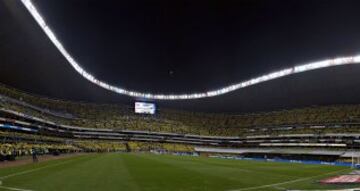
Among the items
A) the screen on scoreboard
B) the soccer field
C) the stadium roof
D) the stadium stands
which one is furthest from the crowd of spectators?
the soccer field

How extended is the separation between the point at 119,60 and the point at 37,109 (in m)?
31.6

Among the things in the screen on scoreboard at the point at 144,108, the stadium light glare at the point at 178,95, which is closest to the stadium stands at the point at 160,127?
the screen on scoreboard at the point at 144,108

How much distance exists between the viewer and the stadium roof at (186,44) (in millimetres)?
42094

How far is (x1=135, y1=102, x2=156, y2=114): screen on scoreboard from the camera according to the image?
11346 centimetres

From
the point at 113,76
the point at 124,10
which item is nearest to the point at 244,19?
the point at 124,10

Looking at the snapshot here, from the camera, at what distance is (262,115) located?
4311 inches

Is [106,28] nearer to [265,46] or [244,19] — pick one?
[244,19]

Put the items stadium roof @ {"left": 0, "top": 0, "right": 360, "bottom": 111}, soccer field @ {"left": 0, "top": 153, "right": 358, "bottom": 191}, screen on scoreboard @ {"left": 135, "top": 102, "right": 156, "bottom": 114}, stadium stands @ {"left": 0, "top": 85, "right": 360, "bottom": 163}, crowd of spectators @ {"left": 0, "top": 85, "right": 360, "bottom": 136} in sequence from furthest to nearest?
screen on scoreboard @ {"left": 135, "top": 102, "right": 156, "bottom": 114}, crowd of spectators @ {"left": 0, "top": 85, "right": 360, "bottom": 136}, stadium stands @ {"left": 0, "top": 85, "right": 360, "bottom": 163}, stadium roof @ {"left": 0, "top": 0, "right": 360, "bottom": 111}, soccer field @ {"left": 0, "top": 153, "right": 358, "bottom": 191}

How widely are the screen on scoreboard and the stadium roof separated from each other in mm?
23538

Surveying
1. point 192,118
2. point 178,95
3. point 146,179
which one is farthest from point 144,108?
point 146,179

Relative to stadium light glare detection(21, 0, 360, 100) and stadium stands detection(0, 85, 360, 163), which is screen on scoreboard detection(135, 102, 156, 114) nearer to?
stadium light glare detection(21, 0, 360, 100)

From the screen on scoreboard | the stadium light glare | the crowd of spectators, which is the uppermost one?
the stadium light glare

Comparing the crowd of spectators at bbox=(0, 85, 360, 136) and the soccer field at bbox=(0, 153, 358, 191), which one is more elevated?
the crowd of spectators at bbox=(0, 85, 360, 136)

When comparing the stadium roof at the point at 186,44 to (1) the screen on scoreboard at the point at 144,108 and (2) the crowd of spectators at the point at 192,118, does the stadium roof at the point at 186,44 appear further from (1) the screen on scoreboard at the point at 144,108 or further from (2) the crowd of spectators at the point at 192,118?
(1) the screen on scoreboard at the point at 144,108
